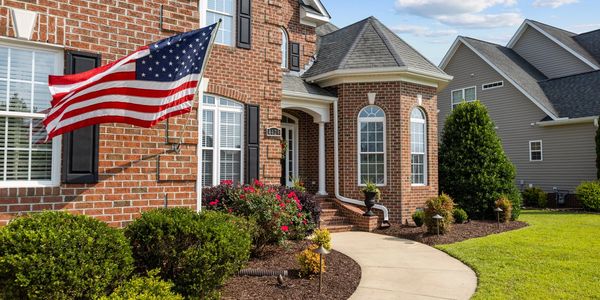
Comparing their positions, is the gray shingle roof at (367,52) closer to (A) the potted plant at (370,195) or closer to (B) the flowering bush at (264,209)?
(A) the potted plant at (370,195)

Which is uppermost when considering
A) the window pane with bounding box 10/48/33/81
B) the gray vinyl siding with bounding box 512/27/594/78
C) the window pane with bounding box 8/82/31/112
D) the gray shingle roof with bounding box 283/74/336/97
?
the gray vinyl siding with bounding box 512/27/594/78

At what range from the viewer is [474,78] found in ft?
74.6

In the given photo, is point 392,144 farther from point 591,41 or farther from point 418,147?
→ point 591,41

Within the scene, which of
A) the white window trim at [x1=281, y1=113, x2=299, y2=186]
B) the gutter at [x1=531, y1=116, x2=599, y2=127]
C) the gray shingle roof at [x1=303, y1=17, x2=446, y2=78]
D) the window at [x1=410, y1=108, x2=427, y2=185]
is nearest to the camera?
the gray shingle roof at [x1=303, y1=17, x2=446, y2=78]

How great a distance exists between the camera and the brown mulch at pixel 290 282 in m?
5.25

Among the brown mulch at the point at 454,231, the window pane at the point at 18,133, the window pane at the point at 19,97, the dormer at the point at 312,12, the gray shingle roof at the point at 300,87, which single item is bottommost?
the brown mulch at the point at 454,231

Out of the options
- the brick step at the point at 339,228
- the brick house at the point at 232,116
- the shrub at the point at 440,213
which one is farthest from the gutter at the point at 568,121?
the brick step at the point at 339,228

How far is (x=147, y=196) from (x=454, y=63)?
2217cm

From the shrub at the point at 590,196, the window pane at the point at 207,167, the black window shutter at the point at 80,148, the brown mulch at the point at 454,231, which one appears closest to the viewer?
the black window shutter at the point at 80,148

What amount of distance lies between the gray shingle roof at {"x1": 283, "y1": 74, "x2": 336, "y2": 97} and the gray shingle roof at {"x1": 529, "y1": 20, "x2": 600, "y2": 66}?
1703cm

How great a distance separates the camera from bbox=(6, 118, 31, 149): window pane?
15.3 feet

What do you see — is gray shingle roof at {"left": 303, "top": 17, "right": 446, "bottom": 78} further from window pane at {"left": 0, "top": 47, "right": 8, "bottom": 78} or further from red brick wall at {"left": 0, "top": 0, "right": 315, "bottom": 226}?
window pane at {"left": 0, "top": 47, "right": 8, "bottom": 78}

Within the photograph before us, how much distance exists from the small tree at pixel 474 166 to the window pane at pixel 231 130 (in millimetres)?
6558

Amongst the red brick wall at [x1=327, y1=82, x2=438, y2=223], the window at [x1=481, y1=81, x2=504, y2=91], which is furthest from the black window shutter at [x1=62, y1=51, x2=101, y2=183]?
the window at [x1=481, y1=81, x2=504, y2=91]
